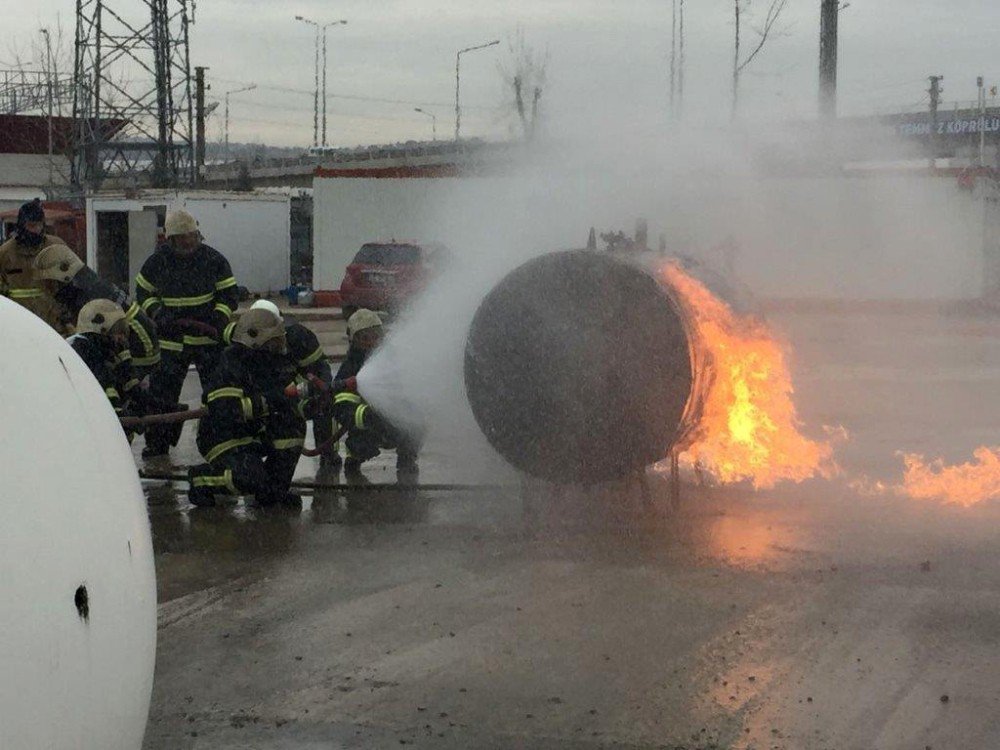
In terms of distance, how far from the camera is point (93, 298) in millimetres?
9984

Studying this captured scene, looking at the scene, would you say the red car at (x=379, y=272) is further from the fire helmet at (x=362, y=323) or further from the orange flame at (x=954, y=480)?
the orange flame at (x=954, y=480)

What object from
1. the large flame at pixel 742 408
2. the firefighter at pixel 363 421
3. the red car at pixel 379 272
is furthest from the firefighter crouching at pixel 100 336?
the red car at pixel 379 272

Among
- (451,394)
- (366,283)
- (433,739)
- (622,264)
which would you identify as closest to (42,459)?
(433,739)

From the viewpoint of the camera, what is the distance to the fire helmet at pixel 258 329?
877cm

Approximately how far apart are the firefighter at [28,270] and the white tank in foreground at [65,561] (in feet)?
24.9

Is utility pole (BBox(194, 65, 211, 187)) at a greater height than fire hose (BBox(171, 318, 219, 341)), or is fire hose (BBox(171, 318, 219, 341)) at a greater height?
utility pole (BBox(194, 65, 211, 187))

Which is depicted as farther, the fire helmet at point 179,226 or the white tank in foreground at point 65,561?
the fire helmet at point 179,226

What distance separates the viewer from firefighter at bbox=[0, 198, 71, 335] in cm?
1014

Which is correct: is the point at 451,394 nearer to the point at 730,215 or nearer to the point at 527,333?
the point at 527,333

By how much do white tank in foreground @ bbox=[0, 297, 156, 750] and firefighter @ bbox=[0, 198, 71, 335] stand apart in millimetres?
7593

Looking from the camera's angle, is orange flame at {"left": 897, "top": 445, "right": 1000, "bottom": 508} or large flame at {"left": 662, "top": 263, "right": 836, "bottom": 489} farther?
orange flame at {"left": 897, "top": 445, "right": 1000, "bottom": 508}

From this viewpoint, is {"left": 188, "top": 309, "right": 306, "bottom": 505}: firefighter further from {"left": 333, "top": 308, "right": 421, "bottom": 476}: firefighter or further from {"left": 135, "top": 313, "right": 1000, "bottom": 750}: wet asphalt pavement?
{"left": 333, "top": 308, "right": 421, "bottom": 476}: firefighter

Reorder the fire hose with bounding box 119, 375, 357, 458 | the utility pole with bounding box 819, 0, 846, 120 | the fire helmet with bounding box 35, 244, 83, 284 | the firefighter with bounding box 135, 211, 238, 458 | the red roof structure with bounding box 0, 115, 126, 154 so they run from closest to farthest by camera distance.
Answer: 1. the fire hose with bounding box 119, 375, 357, 458
2. the fire helmet with bounding box 35, 244, 83, 284
3. the firefighter with bounding box 135, 211, 238, 458
4. the utility pole with bounding box 819, 0, 846, 120
5. the red roof structure with bounding box 0, 115, 126, 154

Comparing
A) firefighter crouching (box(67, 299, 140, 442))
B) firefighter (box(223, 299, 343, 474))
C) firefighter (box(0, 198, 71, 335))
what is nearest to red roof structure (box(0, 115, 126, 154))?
firefighter (box(0, 198, 71, 335))
